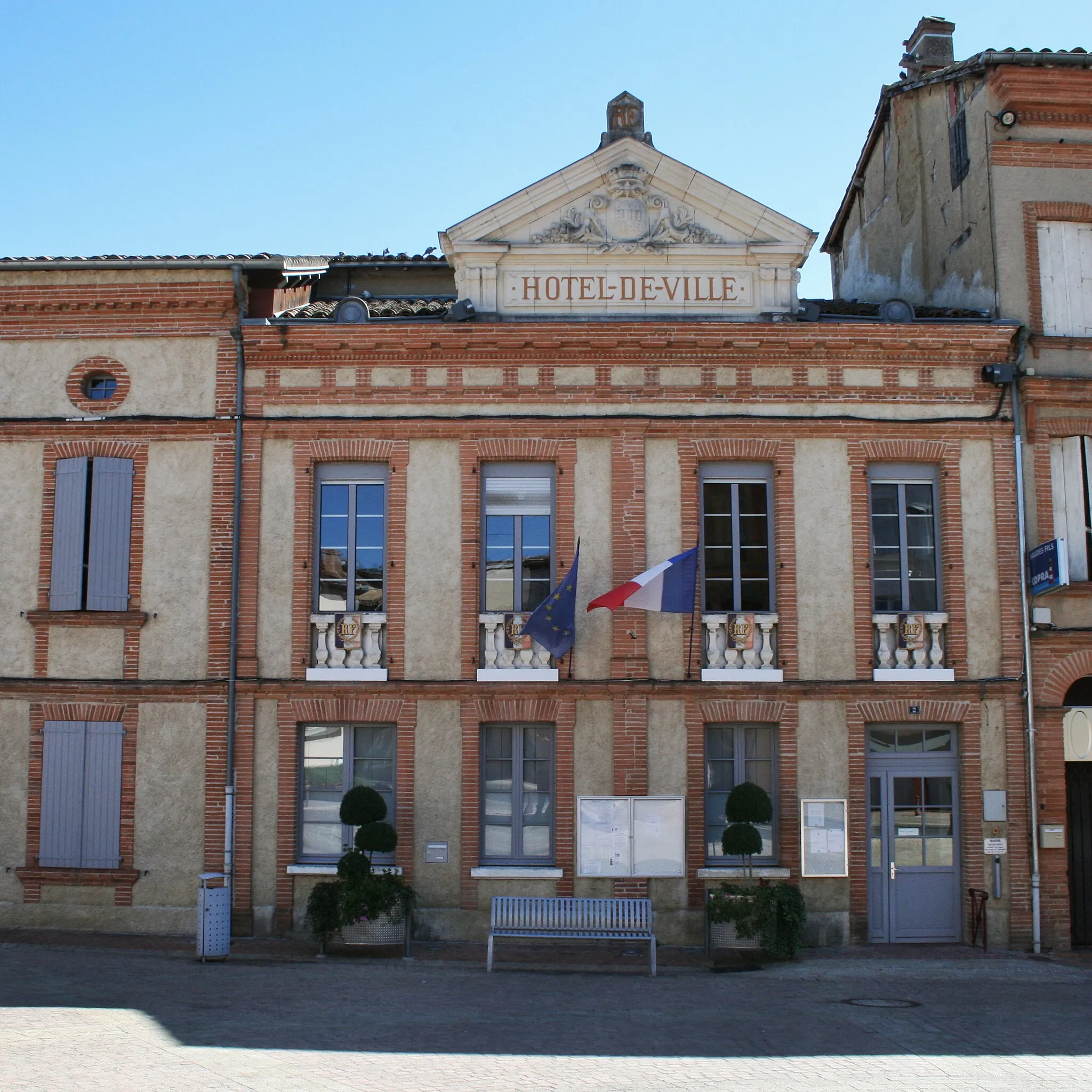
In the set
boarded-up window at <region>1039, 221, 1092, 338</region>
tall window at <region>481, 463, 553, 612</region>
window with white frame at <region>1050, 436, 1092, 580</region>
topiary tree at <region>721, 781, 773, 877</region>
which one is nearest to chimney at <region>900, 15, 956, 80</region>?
boarded-up window at <region>1039, 221, 1092, 338</region>

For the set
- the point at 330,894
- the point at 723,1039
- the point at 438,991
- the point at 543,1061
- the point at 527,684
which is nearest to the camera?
the point at 543,1061

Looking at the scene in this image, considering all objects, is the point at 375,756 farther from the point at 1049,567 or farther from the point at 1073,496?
the point at 1073,496

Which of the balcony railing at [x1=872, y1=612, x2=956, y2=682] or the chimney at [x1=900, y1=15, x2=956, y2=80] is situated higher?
the chimney at [x1=900, y1=15, x2=956, y2=80]

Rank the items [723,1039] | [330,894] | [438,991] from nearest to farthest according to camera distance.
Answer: [723,1039] < [438,991] < [330,894]

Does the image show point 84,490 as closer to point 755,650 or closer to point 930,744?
point 755,650

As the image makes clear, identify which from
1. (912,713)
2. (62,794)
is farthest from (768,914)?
(62,794)

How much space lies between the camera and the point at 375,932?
1373cm

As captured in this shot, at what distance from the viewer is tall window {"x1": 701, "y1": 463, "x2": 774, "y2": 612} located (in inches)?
594

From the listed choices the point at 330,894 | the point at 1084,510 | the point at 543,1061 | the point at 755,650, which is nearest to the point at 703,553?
the point at 755,650

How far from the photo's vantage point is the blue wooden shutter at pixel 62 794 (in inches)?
579

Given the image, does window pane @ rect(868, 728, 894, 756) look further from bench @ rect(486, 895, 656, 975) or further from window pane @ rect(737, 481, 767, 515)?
bench @ rect(486, 895, 656, 975)

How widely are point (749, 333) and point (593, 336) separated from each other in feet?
6.06

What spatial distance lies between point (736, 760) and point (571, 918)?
2.96m

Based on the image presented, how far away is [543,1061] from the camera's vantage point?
9.17 m
